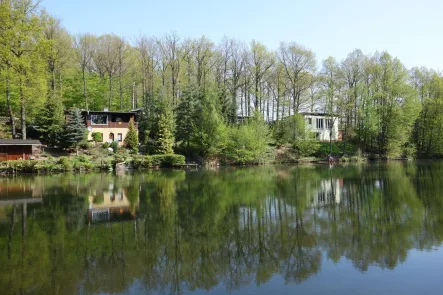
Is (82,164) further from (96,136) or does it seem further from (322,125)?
(322,125)

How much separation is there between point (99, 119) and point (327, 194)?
3650 centimetres

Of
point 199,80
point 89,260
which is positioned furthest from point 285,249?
point 199,80

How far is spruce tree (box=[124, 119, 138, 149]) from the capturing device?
150 ft

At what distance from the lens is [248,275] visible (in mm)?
8539

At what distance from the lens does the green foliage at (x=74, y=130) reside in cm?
4172

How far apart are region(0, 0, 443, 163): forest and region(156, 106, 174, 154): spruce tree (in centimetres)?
69

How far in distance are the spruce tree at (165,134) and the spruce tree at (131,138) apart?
304 centimetres

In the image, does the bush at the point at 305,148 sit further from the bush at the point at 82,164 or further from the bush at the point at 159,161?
the bush at the point at 82,164

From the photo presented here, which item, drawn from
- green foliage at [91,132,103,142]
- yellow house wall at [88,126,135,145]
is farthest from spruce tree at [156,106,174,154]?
green foliage at [91,132,103,142]

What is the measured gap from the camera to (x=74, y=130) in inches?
1654


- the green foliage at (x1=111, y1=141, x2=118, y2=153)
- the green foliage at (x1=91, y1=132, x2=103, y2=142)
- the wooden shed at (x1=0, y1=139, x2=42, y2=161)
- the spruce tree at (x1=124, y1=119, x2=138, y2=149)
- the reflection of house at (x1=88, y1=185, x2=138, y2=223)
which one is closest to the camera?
the reflection of house at (x1=88, y1=185, x2=138, y2=223)

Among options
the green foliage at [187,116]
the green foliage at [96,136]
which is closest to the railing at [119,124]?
the green foliage at [96,136]

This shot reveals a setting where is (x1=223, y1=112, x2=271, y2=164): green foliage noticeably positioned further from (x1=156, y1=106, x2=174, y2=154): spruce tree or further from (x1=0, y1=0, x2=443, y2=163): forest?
(x1=156, y1=106, x2=174, y2=154): spruce tree

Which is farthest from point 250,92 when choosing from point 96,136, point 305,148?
point 96,136
